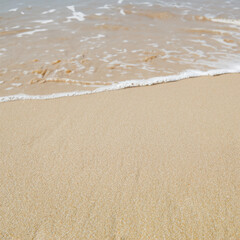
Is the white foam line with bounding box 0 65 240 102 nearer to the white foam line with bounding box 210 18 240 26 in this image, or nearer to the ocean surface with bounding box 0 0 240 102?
the ocean surface with bounding box 0 0 240 102

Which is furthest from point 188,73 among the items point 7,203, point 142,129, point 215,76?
point 7,203

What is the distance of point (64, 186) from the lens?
1.64 m

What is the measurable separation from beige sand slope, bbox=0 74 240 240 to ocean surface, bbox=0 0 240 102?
2.21ft

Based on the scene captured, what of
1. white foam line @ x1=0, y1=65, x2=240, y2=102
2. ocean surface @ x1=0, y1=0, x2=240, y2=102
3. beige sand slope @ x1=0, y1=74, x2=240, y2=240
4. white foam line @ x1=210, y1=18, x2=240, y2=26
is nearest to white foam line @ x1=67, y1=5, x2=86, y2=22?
ocean surface @ x1=0, y1=0, x2=240, y2=102

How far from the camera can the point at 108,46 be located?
4.55 m

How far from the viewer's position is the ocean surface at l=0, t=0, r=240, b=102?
332 centimetres

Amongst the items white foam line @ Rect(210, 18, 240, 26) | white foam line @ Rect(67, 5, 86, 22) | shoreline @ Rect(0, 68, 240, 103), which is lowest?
white foam line @ Rect(210, 18, 240, 26)

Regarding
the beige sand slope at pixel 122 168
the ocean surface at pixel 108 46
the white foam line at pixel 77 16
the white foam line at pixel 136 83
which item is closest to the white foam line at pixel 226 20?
the ocean surface at pixel 108 46

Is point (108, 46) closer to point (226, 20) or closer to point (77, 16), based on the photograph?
point (77, 16)

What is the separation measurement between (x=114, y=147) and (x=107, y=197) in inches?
20.2

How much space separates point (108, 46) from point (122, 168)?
11.1 feet

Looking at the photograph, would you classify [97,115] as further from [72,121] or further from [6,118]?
[6,118]

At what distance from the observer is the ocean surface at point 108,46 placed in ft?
10.9

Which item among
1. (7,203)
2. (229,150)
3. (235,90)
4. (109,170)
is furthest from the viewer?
(235,90)
